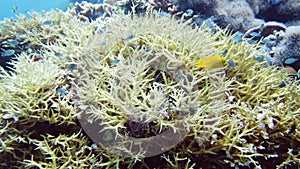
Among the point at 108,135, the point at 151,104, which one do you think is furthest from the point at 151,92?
the point at 108,135

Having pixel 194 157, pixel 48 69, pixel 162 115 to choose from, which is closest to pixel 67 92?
pixel 48 69

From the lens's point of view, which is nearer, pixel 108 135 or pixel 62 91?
pixel 108 135

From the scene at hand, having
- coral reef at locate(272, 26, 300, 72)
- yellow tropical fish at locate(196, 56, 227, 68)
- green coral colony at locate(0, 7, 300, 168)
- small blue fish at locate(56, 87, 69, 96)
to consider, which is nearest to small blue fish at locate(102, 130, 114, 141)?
green coral colony at locate(0, 7, 300, 168)

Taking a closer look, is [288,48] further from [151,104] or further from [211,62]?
[151,104]

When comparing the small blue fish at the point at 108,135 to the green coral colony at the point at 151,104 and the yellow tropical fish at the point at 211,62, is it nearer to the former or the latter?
the green coral colony at the point at 151,104

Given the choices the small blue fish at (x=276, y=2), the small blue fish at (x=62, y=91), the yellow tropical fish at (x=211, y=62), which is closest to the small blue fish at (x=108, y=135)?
the small blue fish at (x=62, y=91)

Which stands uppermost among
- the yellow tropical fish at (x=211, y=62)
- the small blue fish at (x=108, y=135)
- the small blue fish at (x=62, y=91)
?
the yellow tropical fish at (x=211, y=62)

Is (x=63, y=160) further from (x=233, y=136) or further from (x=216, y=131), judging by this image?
(x=233, y=136)

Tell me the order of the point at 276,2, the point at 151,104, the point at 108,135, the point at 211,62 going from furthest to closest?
the point at 276,2, the point at 211,62, the point at 108,135, the point at 151,104
